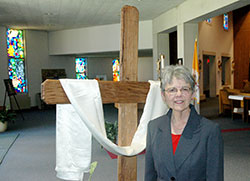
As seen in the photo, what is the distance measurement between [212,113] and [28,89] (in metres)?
7.98

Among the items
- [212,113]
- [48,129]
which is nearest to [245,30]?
[212,113]

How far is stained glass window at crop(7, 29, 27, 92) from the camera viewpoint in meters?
11.8

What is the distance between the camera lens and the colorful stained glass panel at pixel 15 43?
1174cm

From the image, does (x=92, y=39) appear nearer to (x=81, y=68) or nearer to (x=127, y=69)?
(x=81, y=68)

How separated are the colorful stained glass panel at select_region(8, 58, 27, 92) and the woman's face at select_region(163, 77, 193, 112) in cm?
1157

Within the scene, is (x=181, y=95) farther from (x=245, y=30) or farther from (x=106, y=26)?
(x=245, y=30)

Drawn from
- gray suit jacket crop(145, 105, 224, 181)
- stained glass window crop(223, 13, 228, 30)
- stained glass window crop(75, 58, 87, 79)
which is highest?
stained glass window crop(223, 13, 228, 30)

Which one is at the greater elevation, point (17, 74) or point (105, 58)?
point (105, 58)

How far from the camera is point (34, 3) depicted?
7.84m

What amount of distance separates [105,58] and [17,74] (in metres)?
5.64

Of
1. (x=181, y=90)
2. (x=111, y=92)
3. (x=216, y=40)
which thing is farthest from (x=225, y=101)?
(x=181, y=90)

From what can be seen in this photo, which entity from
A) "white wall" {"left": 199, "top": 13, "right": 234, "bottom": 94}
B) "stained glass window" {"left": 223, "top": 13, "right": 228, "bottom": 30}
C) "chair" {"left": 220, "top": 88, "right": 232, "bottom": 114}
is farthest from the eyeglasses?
"stained glass window" {"left": 223, "top": 13, "right": 228, "bottom": 30}

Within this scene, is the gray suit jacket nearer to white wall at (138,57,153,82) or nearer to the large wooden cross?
the large wooden cross

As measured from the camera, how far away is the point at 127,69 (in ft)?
5.95
